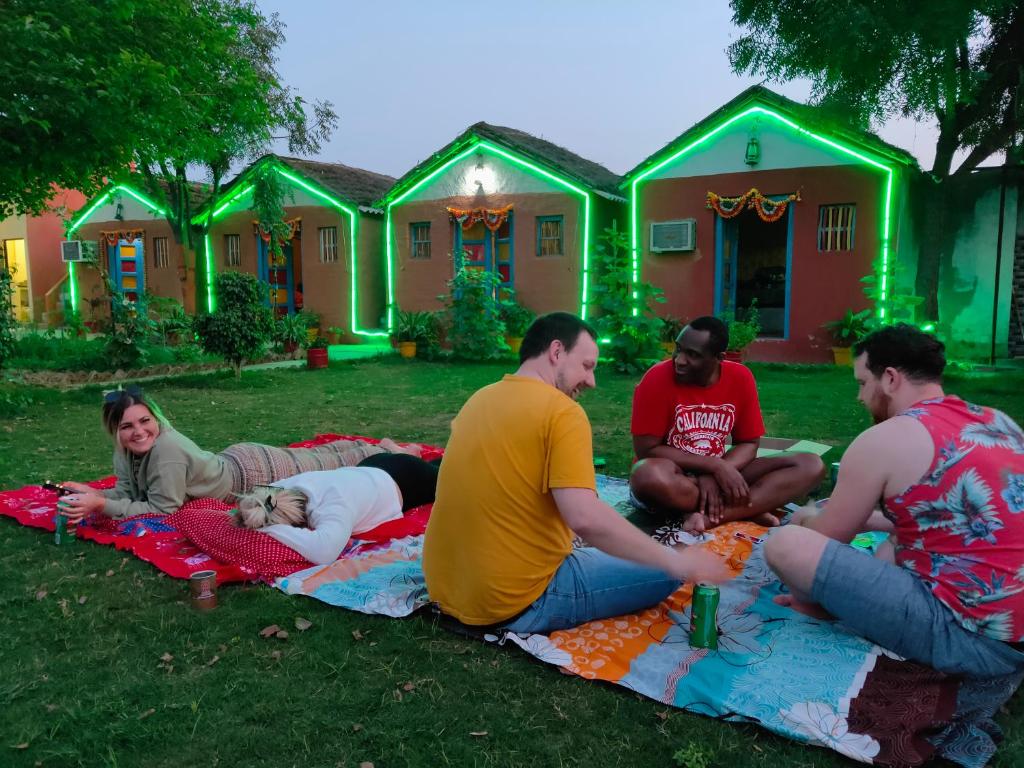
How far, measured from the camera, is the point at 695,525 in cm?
447

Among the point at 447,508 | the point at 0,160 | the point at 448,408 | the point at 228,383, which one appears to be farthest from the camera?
the point at 228,383

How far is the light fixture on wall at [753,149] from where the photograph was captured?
541 inches

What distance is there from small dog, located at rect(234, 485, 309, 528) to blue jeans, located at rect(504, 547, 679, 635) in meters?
1.54

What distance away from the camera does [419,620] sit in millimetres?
3369

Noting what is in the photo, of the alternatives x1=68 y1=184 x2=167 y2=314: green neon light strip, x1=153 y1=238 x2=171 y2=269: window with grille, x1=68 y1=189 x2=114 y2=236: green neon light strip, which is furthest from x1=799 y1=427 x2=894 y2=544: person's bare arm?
x1=68 y1=189 x2=114 y2=236: green neon light strip

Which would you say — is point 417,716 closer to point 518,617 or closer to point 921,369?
point 518,617

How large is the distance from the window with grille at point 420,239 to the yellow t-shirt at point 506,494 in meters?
15.1

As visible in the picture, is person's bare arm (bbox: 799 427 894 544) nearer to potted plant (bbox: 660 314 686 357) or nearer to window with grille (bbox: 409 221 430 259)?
potted plant (bbox: 660 314 686 357)

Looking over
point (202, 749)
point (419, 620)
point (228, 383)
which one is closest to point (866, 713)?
point (419, 620)

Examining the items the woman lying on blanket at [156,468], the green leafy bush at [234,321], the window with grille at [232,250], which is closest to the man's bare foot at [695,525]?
the woman lying on blanket at [156,468]

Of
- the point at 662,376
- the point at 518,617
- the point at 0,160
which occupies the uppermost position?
the point at 0,160

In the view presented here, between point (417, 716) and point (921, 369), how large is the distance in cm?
218

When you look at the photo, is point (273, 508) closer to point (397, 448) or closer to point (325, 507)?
point (325, 507)

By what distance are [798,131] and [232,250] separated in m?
13.9
